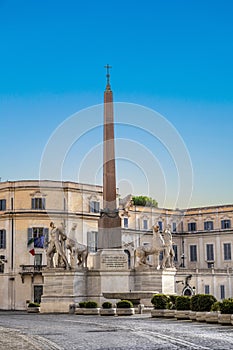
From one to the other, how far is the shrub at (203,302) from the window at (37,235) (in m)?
36.3

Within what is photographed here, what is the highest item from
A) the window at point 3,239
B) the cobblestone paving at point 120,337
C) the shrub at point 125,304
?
the window at point 3,239

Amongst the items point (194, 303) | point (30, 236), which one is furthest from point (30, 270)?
point (194, 303)

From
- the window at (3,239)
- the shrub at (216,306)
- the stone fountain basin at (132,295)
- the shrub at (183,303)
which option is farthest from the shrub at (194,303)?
the window at (3,239)

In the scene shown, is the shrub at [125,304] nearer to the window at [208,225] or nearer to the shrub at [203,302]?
the shrub at [203,302]

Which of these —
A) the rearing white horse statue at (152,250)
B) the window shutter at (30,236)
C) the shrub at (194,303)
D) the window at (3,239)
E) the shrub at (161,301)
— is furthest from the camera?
the window at (3,239)

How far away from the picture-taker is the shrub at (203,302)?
25.2 metres

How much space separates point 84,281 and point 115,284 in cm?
183

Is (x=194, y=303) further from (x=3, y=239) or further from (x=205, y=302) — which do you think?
(x=3, y=239)

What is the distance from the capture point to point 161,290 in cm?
3700

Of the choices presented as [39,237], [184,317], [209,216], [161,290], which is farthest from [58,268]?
Answer: [209,216]

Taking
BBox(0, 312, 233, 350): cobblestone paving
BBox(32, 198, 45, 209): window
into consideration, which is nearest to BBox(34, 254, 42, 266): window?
BBox(32, 198, 45, 209): window

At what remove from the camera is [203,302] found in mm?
25391

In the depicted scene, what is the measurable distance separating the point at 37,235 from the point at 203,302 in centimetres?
3880

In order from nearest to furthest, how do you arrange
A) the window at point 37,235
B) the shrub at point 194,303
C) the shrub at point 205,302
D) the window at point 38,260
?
the shrub at point 205,302 → the shrub at point 194,303 → the window at point 37,235 → the window at point 38,260
